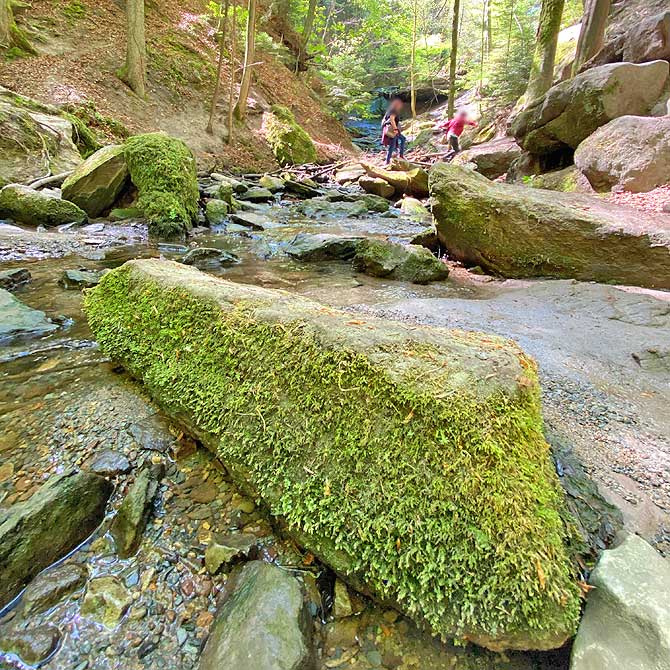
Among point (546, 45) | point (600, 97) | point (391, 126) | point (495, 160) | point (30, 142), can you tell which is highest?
point (546, 45)

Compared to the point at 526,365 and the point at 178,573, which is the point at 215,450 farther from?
the point at 526,365

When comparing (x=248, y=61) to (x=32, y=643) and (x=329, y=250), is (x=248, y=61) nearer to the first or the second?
(x=329, y=250)

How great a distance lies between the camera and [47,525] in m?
1.69

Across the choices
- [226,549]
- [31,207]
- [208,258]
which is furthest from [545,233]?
[31,207]

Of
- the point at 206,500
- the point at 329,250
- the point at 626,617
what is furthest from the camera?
the point at 329,250

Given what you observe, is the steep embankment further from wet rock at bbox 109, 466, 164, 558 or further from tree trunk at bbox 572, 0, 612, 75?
wet rock at bbox 109, 466, 164, 558

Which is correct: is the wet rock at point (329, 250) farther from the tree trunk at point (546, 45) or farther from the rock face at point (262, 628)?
the tree trunk at point (546, 45)

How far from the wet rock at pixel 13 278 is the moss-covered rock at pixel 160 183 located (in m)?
3.43

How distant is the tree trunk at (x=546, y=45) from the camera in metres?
12.3

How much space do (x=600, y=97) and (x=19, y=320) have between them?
37.8 feet

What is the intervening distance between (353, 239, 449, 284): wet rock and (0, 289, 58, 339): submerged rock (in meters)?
4.29

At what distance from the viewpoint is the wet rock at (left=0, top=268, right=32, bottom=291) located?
15.7 feet

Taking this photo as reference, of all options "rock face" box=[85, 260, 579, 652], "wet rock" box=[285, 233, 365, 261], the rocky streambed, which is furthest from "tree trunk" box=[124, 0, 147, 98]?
"rock face" box=[85, 260, 579, 652]

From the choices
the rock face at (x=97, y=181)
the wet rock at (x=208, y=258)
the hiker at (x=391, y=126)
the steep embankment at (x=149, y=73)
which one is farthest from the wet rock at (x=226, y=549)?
the hiker at (x=391, y=126)
